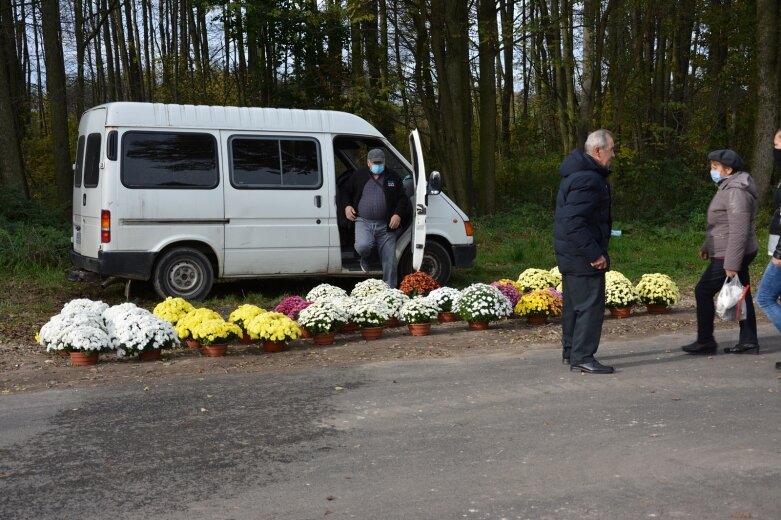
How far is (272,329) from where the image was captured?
29.6ft

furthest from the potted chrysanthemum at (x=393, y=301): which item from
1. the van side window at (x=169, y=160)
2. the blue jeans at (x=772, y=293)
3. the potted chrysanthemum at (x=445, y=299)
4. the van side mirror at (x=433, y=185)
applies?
the blue jeans at (x=772, y=293)

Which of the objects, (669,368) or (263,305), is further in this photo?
(263,305)

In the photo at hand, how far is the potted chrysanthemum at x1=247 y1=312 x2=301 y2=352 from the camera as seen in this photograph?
9.02 metres

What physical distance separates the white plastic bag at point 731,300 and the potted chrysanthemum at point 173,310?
506 centimetres

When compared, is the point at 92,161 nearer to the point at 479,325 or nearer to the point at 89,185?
Answer: the point at 89,185

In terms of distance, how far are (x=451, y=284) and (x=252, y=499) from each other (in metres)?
9.44

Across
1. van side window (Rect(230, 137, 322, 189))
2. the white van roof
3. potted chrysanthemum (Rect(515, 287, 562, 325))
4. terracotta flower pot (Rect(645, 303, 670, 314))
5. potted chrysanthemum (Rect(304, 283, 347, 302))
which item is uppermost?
the white van roof

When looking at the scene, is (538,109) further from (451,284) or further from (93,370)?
(93,370)

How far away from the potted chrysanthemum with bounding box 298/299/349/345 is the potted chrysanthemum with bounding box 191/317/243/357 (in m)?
0.75

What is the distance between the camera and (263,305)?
1234cm

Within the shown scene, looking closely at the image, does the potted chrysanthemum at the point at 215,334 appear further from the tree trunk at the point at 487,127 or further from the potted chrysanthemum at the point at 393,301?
the tree trunk at the point at 487,127

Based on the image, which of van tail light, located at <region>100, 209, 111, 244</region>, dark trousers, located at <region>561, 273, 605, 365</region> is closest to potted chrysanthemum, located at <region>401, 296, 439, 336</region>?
dark trousers, located at <region>561, 273, 605, 365</region>

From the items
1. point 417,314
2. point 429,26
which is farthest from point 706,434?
point 429,26

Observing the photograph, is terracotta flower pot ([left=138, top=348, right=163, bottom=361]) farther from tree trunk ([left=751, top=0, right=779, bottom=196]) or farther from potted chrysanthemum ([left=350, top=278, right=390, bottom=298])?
tree trunk ([left=751, top=0, right=779, bottom=196])
